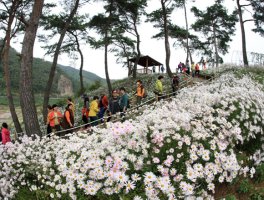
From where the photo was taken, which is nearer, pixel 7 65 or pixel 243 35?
pixel 7 65

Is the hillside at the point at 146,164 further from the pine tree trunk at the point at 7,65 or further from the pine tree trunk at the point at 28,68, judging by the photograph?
the pine tree trunk at the point at 7,65

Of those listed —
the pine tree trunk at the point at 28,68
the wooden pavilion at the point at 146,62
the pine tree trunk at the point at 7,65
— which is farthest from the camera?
the wooden pavilion at the point at 146,62

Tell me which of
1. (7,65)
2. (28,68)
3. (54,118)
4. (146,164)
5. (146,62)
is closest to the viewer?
(146,164)

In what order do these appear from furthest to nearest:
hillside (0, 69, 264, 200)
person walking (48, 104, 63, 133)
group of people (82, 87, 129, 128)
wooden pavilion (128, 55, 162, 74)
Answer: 1. wooden pavilion (128, 55, 162, 74)
2. group of people (82, 87, 129, 128)
3. person walking (48, 104, 63, 133)
4. hillside (0, 69, 264, 200)

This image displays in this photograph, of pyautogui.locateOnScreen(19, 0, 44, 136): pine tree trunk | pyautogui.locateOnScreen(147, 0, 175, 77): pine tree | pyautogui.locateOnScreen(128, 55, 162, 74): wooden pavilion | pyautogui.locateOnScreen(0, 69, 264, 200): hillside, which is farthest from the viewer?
pyautogui.locateOnScreen(128, 55, 162, 74): wooden pavilion

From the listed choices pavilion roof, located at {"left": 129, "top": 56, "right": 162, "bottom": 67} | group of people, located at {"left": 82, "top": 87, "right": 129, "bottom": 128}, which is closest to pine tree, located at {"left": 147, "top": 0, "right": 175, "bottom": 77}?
pavilion roof, located at {"left": 129, "top": 56, "right": 162, "bottom": 67}

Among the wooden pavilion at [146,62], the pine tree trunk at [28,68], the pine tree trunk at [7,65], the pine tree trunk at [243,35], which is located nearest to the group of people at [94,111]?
the pine tree trunk at [28,68]

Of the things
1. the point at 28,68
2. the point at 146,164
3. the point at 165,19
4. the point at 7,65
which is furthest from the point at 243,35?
the point at 146,164

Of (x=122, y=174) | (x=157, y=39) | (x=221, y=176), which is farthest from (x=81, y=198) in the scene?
(x=157, y=39)

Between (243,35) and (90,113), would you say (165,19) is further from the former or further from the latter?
(90,113)

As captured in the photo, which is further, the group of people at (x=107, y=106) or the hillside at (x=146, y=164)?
the group of people at (x=107, y=106)

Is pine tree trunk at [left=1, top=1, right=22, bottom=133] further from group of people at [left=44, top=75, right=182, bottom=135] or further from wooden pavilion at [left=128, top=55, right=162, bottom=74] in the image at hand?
wooden pavilion at [left=128, top=55, right=162, bottom=74]

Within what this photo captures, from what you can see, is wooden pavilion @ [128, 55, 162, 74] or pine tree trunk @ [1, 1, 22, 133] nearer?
pine tree trunk @ [1, 1, 22, 133]

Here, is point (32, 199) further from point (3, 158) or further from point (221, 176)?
point (221, 176)
